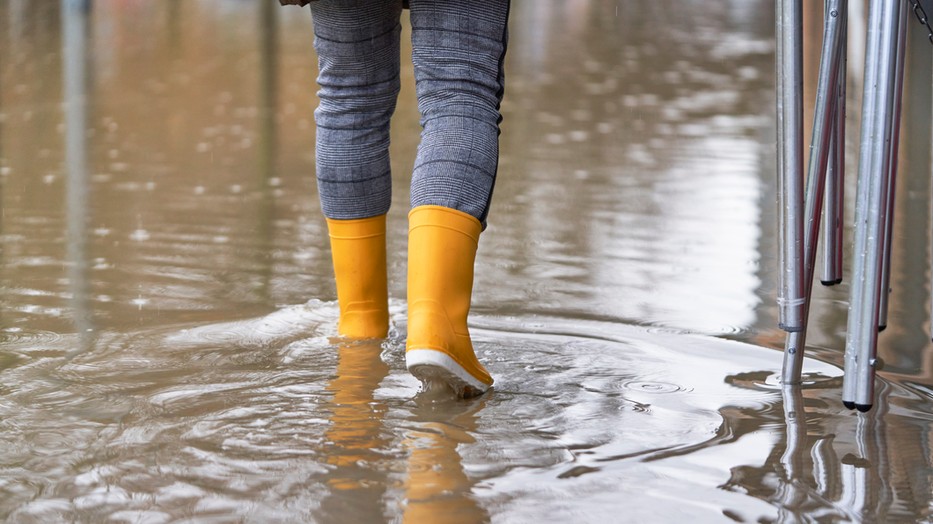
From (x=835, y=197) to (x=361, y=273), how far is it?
731mm

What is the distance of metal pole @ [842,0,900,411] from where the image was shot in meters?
1.41

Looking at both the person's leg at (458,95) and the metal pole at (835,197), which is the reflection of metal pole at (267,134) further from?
the metal pole at (835,197)

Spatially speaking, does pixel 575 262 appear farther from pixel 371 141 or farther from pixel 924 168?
pixel 924 168

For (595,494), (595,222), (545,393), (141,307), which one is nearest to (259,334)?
(141,307)

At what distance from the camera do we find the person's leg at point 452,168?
159 cm

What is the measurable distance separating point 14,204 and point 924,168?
2698 millimetres

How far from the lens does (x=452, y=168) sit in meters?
1.63

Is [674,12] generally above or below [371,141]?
above

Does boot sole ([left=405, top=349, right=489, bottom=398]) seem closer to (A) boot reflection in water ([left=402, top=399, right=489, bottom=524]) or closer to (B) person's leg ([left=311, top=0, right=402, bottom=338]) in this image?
(A) boot reflection in water ([left=402, top=399, right=489, bottom=524])

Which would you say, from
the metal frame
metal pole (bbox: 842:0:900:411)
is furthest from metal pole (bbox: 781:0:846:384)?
metal pole (bbox: 842:0:900:411)

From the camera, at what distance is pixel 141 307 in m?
2.25

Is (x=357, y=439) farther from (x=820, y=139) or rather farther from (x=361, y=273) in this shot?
(x=820, y=139)

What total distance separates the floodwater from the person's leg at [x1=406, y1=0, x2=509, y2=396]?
11cm

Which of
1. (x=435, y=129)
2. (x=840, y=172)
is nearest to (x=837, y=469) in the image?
(x=840, y=172)
